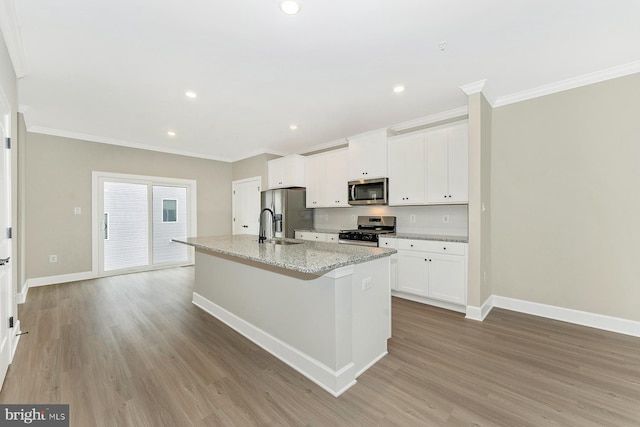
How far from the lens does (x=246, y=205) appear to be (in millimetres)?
6309

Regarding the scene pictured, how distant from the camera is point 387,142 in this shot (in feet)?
13.3

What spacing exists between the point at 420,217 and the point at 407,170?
771 mm

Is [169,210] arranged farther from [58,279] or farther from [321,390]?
[321,390]

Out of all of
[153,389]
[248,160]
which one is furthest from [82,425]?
[248,160]

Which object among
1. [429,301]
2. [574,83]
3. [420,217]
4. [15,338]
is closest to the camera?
[15,338]

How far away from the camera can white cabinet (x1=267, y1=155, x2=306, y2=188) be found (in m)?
5.32

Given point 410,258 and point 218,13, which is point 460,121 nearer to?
point 410,258

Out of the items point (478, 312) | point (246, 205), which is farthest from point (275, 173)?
point (478, 312)

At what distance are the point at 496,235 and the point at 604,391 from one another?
1.85 meters

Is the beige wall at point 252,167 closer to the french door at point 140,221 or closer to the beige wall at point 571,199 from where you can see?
the french door at point 140,221

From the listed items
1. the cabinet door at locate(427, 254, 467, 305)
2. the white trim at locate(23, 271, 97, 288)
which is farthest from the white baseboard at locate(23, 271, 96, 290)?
the cabinet door at locate(427, 254, 467, 305)

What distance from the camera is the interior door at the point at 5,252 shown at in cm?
196

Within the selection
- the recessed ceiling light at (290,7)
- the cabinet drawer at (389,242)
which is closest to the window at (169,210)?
the cabinet drawer at (389,242)

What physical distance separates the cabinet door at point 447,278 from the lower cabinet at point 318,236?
1.65 m
